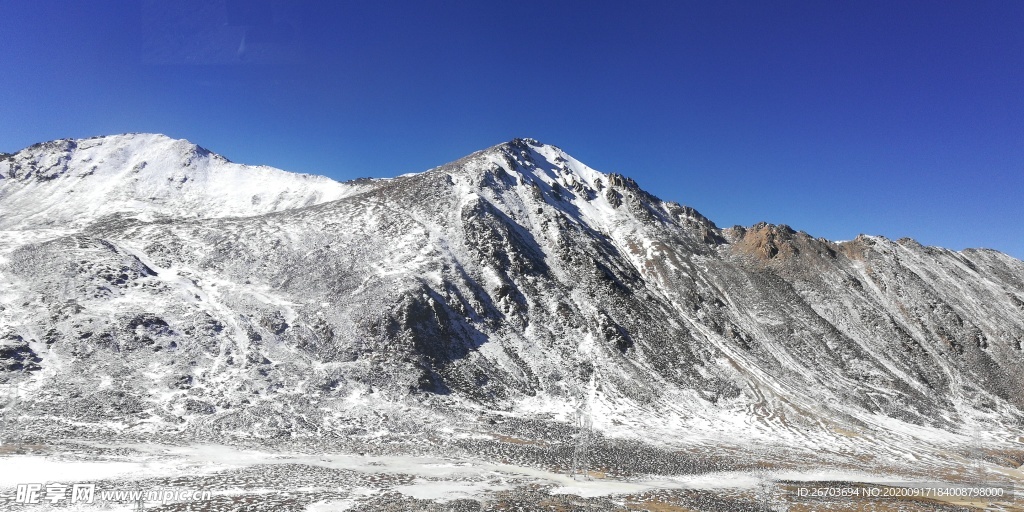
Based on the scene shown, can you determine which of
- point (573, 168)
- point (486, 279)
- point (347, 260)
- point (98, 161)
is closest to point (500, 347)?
point (486, 279)

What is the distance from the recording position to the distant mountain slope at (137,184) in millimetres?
101000

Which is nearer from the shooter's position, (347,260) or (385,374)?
(385,374)

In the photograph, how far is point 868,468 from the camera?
3981cm

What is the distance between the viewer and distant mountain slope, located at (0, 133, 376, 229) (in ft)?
331

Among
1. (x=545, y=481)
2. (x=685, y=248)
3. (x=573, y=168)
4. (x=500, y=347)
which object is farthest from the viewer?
(x=573, y=168)

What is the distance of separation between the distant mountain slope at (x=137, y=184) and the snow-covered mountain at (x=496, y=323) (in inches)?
49.0

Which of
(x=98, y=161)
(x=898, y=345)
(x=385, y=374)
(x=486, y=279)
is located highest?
(x=98, y=161)

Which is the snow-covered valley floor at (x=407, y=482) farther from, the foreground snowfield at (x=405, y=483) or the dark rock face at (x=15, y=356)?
the dark rock face at (x=15, y=356)

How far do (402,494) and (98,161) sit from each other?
144212mm

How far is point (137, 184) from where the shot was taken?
114 meters

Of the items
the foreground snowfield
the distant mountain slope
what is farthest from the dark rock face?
the distant mountain slope

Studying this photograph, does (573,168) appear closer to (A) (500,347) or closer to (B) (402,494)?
(A) (500,347)

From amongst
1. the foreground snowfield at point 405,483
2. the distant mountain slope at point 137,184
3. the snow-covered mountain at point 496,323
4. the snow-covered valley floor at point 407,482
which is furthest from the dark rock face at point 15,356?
the distant mountain slope at point 137,184

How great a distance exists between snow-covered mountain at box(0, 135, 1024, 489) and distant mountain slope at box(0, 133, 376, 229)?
1.24 m
